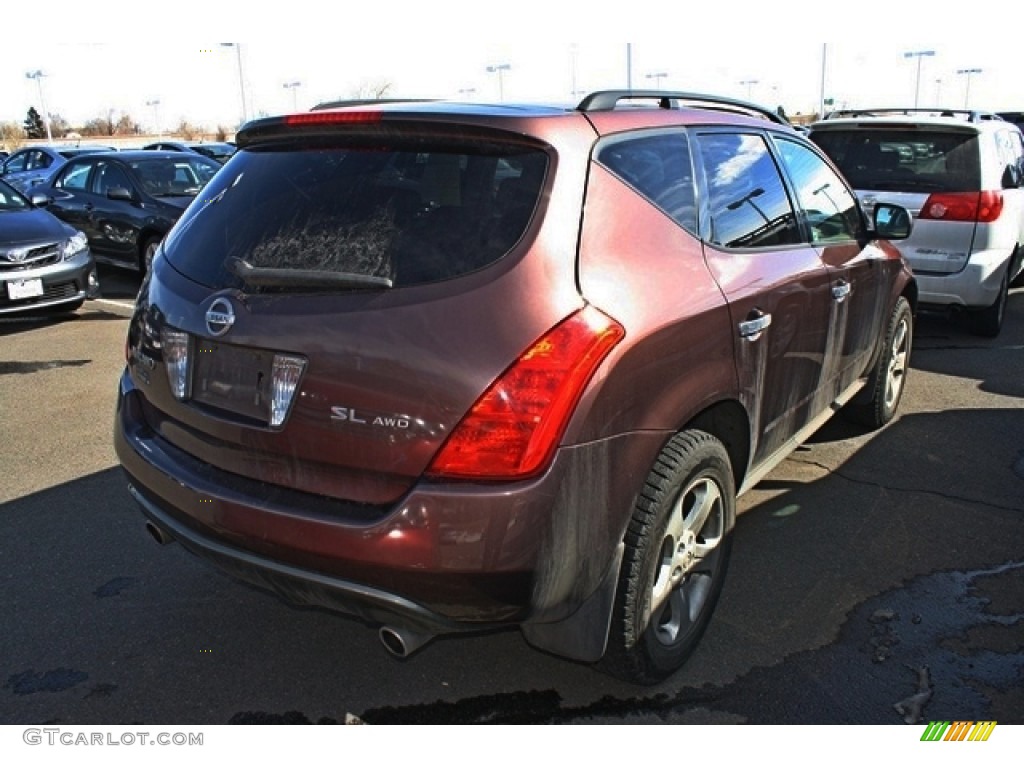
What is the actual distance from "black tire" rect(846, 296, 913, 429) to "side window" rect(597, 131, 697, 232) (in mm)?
2439

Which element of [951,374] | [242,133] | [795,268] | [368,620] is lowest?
[951,374]

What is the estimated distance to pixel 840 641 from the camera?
3.00m

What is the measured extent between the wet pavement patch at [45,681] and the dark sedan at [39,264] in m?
5.77

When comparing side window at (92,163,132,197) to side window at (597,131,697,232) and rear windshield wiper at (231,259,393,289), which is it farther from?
side window at (597,131,697,232)

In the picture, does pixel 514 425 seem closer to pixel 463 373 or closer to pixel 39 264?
pixel 463 373

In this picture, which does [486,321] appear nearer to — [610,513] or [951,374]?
[610,513]

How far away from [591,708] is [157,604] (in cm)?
166

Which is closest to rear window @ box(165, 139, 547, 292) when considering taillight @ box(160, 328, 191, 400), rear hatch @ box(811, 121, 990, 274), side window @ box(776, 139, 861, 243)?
taillight @ box(160, 328, 191, 400)

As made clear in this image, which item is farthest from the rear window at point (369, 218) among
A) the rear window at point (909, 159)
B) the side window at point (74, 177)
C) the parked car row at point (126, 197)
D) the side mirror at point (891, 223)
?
the side window at point (74, 177)

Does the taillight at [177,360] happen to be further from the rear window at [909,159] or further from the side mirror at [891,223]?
the rear window at [909,159]

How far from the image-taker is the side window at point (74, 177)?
11.0 meters

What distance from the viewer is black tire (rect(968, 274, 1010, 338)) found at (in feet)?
23.3

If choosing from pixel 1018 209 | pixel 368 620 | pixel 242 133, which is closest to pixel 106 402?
pixel 242 133

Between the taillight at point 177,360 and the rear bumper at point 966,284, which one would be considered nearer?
the taillight at point 177,360
